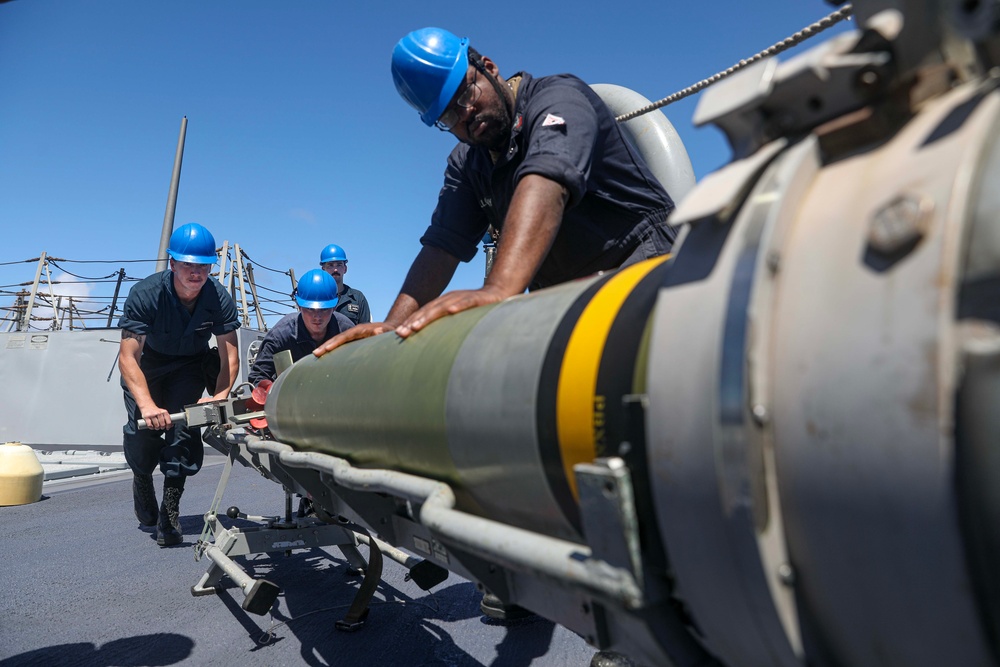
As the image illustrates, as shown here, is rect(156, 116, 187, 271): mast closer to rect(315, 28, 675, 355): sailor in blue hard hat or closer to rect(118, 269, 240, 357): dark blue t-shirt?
rect(118, 269, 240, 357): dark blue t-shirt

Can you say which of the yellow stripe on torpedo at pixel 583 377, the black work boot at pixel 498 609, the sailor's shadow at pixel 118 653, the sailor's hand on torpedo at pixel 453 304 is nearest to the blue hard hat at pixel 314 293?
the sailor's shadow at pixel 118 653

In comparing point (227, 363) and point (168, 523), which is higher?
point (227, 363)

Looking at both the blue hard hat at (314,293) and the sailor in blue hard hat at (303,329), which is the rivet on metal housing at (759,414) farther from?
the blue hard hat at (314,293)

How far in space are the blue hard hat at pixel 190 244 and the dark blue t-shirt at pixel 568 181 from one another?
2.13 metres

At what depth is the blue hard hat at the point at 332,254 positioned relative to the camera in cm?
680

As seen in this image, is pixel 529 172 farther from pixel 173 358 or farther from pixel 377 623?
pixel 173 358

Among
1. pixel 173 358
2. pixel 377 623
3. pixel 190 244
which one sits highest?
pixel 190 244

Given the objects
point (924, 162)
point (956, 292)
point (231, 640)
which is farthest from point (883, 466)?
point (231, 640)

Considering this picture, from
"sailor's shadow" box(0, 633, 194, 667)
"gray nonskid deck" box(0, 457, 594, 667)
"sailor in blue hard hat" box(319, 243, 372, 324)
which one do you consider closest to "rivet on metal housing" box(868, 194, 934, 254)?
"gray nonskid deck" box(0, 457, 594, 667)

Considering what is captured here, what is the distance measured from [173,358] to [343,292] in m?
2.43

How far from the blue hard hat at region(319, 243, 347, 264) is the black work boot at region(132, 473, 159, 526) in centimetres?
314

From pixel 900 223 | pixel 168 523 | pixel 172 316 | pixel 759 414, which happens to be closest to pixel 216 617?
pixel 168 523

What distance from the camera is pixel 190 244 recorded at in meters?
3.86

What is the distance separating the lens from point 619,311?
89 centimetres
